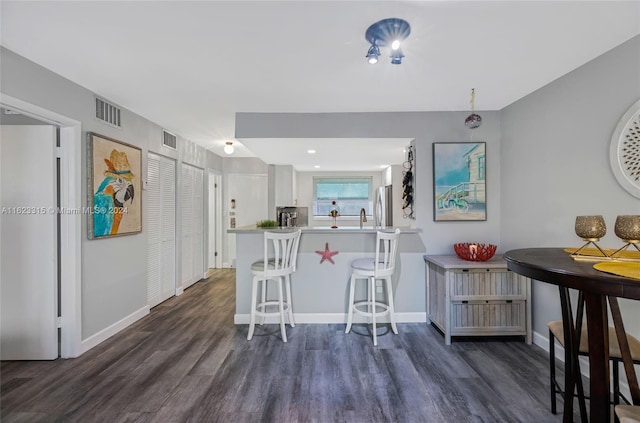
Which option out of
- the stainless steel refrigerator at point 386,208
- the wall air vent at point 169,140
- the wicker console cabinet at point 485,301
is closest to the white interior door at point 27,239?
the wall air vent at point 169,140

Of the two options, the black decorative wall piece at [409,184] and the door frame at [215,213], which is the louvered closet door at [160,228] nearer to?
the door frame at [215,213]

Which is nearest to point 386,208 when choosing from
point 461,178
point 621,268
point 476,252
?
point 461,178

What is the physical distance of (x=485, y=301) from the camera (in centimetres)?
277

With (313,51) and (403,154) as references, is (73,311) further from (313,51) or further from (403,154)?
(403,154)

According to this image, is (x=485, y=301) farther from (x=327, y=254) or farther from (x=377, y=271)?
(x=327, y=254)

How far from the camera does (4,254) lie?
2455mm

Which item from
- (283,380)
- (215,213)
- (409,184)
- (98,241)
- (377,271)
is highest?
(409,184)

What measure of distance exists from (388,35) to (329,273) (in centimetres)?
241

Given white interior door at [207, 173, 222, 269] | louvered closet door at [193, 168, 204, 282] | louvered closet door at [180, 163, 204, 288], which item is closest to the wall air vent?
louvered closet door at [180, 163, 204, 288]

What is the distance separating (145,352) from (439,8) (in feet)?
11.2

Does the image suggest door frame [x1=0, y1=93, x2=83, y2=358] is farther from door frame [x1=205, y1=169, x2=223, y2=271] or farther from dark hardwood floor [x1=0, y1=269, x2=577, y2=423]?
door frame [x1=205, y1=169, x2=223, y2=271]

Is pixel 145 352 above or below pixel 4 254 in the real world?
below

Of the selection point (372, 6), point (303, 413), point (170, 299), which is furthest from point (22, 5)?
point (170, 299)

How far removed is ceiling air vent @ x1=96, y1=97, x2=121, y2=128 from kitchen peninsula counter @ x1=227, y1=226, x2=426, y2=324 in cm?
171
